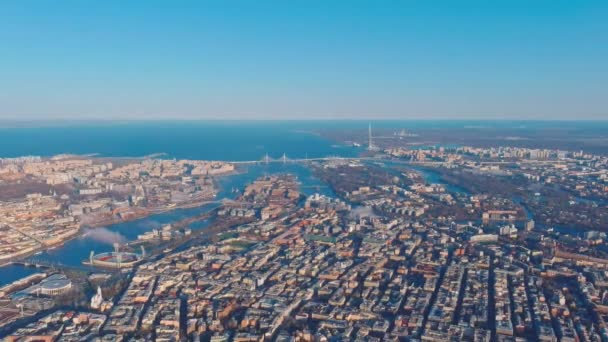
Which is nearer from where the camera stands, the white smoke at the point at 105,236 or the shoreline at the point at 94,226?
the shoreline at the point at 94,226

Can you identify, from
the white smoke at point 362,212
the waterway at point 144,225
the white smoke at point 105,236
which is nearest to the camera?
the waterway at point 144,225

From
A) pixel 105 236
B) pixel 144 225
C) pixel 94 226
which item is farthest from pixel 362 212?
pixel 94 226

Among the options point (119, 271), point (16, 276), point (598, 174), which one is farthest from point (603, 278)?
point (598, 174)

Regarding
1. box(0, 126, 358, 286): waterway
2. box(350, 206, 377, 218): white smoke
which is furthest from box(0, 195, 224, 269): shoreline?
box(350, 206, 377, 218): white smoke

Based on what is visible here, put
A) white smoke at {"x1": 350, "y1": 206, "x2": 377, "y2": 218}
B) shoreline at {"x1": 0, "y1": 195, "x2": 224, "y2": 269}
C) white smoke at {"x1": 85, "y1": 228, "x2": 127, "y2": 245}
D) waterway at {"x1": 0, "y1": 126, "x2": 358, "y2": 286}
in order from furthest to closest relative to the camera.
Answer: white smoke at {"x1": 350, "y1": 206, "x2": 377, "y2": 218} → white smoke at {"x1": 85, "y1": 228, "x2": 127, "y2": 245} → shoreline at {"x1": 0, "y1": 195, "x2": 224, "y2": 269} → waterway at {"x1": 0, "y1": 126, "x2": 358, "y2": 286}

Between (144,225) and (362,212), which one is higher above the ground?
(144,225)

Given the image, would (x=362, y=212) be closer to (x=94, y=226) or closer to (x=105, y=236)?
(x=105, y=236)

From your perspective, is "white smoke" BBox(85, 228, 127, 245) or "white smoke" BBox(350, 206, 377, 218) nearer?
"white smoke" BBox(85, 228, 127, 245)

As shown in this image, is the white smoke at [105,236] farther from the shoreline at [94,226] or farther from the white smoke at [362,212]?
the white smoke at [362,212]

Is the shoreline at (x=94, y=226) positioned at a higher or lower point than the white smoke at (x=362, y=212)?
higher

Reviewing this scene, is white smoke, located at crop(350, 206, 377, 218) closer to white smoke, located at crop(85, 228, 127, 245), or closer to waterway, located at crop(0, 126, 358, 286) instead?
waterway, located at crop(0, 126, 358, 286)

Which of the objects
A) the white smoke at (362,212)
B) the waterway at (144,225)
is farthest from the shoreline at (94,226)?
the white smoke at (362,212)

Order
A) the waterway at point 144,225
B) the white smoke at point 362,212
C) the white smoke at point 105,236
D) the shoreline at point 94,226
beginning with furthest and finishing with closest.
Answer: the white smoke at point 362,212 → the white smoke at point 105,236 → the shoreline at point 94,226 → the waterway at point 144,225
